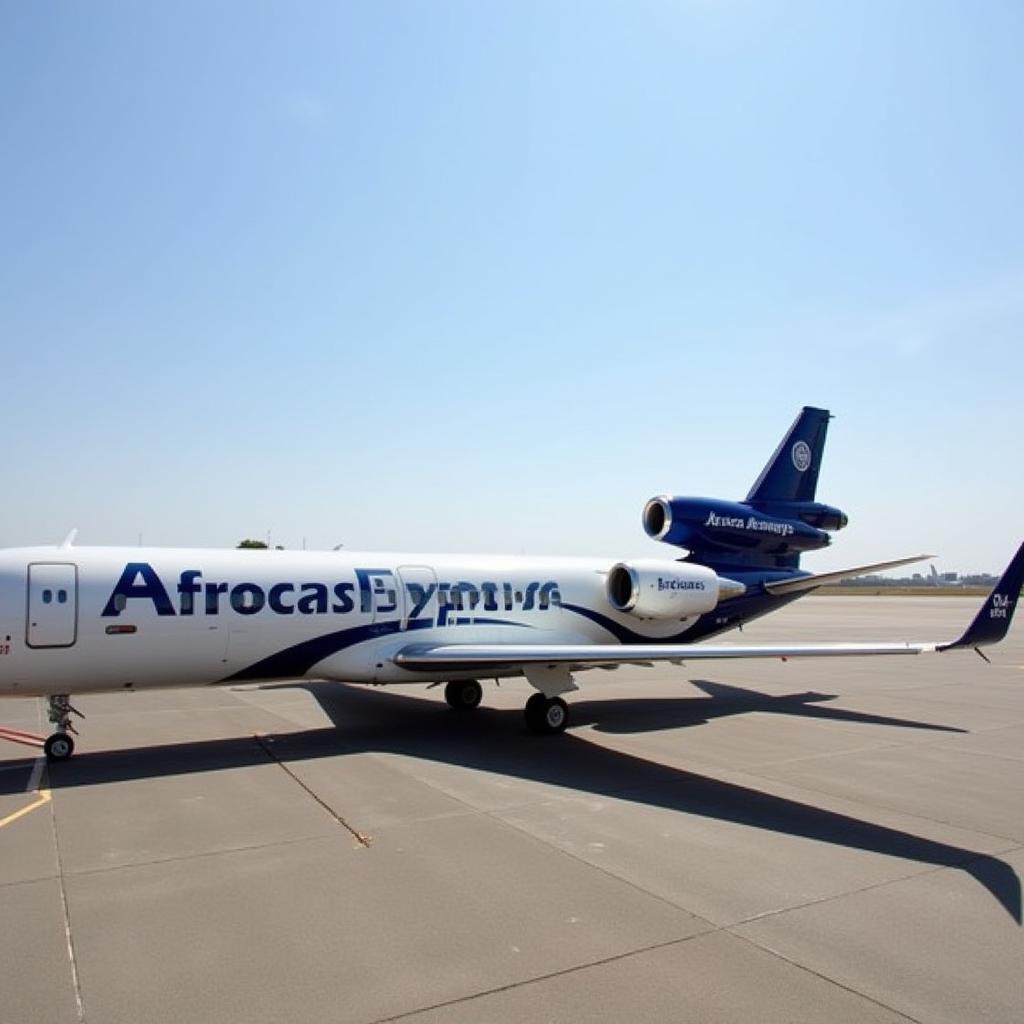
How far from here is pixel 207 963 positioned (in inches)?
208

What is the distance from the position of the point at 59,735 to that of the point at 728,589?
13209mm

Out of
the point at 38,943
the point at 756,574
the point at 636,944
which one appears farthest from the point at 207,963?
the point at 756,574

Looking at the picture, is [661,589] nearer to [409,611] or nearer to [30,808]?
[409,611]

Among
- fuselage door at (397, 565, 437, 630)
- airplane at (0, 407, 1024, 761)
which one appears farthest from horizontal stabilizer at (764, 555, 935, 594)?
fuselage door at (397, 565, 437, 630)

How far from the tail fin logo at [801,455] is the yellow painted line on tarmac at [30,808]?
1702 cm

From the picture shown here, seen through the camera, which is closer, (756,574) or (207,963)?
(207,963)

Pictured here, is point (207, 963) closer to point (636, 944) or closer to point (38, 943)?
point (38, 943)

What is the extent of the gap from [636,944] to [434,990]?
1.47m

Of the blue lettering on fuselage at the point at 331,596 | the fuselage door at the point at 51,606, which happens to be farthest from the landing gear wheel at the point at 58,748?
the blue lettering on fuselage at the point at 331,596

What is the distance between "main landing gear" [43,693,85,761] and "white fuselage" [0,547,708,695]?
24 cm

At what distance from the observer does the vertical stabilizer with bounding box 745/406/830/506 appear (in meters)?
19.7

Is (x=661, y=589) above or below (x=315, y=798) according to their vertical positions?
above

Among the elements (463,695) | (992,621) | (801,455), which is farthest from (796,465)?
(463,695)

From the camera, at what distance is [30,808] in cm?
889
